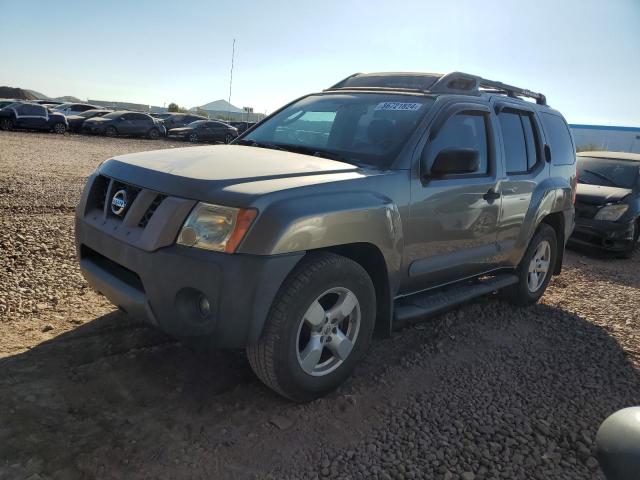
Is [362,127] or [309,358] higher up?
[362,127]

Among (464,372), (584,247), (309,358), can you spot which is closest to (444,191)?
(464,372)

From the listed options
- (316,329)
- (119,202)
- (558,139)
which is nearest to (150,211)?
(119,202)

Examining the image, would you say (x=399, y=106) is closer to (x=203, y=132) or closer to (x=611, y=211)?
(x=611, y=211)

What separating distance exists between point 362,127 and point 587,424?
2.43m

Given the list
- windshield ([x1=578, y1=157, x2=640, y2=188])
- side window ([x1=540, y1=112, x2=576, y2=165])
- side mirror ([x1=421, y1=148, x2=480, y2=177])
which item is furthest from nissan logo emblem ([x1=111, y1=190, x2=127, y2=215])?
windshield ([x1=578, y1=157, x2=640, y2=188])

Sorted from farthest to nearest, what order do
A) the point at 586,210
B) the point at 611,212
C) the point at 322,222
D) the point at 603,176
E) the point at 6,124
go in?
1. the point at 6,124
2. the point at 603,176
3. the point at 586,210
4. the point at 611,212
5. the point at 322,222

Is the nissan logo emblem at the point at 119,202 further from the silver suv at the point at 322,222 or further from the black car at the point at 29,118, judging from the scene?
the black car at the point at 29,118

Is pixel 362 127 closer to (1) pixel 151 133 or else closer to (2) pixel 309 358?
(2) pixel 309 358

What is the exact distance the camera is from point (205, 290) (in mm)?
2484

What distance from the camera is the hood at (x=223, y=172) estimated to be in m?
2.58

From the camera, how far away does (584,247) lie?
327 inches

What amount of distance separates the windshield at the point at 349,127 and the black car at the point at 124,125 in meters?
24.7

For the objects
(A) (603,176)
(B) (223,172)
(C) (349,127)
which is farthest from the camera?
(A) (603,176)

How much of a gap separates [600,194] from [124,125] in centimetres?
2429
